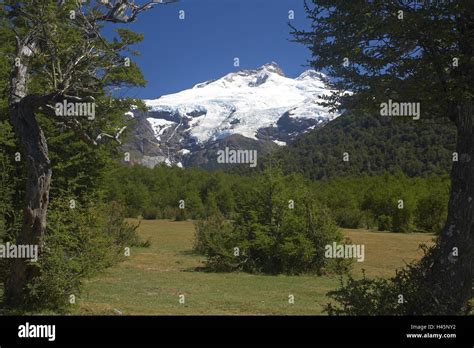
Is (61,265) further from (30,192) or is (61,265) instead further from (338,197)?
(338,197)

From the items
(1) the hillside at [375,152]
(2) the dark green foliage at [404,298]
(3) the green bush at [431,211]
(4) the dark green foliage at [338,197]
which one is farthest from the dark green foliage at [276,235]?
(1) the hillside at [375,152]

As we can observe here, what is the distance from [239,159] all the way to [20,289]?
12.1m

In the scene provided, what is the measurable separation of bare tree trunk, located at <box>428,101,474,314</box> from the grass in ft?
3.04

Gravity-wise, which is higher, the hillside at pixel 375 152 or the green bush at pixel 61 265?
the hillside at pixel 375 152

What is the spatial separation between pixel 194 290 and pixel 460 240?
9664mm

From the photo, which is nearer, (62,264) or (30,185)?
(30,185)

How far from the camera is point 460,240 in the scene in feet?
30.6

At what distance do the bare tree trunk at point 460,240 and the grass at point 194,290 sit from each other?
927 mm

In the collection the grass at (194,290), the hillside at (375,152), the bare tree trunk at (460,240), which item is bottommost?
the grass at (194,290)

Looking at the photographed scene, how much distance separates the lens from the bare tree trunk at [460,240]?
9.25m

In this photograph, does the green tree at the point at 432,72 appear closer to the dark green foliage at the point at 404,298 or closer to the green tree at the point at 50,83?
the dark green foliage at the point at 404,298

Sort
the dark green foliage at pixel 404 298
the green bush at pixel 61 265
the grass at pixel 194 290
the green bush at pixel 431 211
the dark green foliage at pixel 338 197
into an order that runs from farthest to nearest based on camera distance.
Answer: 1. the dark green foliage at pixel 338 197
2. the green bush at pixel 431 211
3. the grass at pixel 194 290
4. the green bush at pixel 61 265
5. the dark green foliage at pixel 404 298

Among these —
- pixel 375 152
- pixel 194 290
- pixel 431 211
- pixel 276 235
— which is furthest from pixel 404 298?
pixel 375 152
